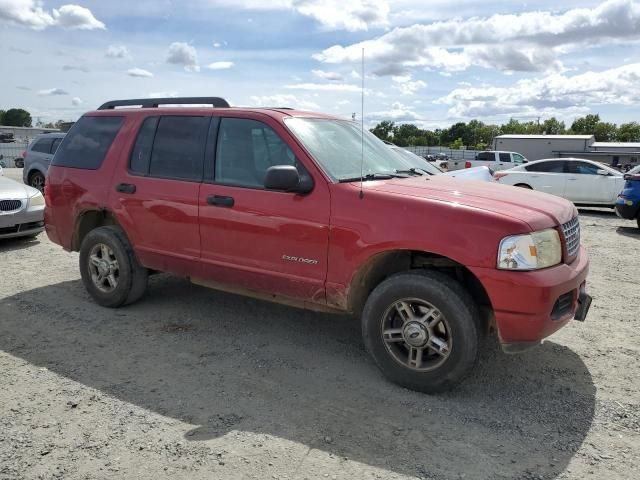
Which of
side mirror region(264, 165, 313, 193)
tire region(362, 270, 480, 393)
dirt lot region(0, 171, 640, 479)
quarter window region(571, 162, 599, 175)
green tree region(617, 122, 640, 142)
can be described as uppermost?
green tree region(617, 122, 640, 142)

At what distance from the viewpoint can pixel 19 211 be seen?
8.28 meters

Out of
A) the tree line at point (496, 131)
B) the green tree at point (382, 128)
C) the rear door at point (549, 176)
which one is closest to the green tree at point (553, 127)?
the tree line at point (496, 131)

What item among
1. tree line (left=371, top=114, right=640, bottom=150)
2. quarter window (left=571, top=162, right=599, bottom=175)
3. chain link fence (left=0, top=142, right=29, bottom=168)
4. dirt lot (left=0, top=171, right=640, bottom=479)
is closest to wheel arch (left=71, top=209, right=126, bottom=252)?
dirt lot (left=0, top=171, right=640, bottom=479)

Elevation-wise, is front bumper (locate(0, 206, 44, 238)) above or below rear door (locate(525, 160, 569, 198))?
below

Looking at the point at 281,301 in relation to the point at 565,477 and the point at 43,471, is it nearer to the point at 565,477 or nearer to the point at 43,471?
the point at 43,471

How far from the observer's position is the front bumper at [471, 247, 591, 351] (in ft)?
11.1

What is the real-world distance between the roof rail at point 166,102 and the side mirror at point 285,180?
1.26m

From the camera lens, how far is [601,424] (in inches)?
134

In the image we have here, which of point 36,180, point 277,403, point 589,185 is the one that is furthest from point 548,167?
point 36,180

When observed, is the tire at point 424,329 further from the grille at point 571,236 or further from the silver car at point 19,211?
the silver car at point 19,211

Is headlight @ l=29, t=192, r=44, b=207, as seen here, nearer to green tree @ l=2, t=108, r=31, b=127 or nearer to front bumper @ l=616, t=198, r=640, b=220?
front bumper @ l=616, t=198, r=640, b=220

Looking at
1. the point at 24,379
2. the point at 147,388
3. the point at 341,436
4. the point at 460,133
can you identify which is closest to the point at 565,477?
the point at 341,436

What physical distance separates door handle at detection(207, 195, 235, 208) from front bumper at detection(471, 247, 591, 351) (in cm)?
203

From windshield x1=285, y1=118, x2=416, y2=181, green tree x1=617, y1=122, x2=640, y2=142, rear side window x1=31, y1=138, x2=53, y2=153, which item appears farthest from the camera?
green tree x1=617, y1=122, x2=640, y2=142
